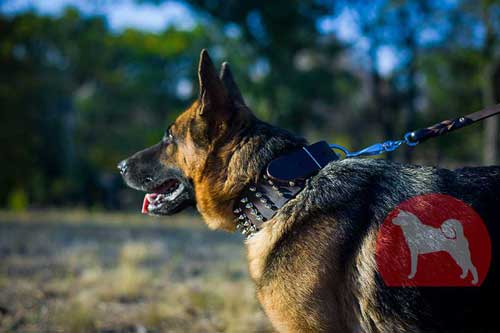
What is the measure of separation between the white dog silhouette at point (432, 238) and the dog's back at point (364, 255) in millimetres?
113

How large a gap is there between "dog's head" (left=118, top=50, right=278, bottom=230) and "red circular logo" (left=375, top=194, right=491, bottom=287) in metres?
0.94

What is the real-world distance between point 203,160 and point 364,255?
1.31m

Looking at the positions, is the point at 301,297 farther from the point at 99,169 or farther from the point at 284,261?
the point at 99,169

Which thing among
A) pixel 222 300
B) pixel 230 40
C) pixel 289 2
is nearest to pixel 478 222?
pixel 222 300

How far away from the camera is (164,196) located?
365cm

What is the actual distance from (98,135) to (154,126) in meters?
3.46

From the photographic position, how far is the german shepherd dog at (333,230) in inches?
93.7

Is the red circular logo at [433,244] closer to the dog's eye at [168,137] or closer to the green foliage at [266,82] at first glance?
the dog's eye at [168,137]

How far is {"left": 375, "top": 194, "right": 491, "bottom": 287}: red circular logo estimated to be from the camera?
2.37 metres

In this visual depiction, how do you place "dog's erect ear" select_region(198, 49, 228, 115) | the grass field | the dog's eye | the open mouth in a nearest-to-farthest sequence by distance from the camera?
"dog's erect ear" select_region(198, 49, 228, 115) → the open mouth → the dog's eye → the grass field

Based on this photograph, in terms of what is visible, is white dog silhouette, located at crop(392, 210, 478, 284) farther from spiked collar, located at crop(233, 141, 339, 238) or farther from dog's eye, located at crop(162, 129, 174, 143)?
dog's eye, located at crop(162, 129, 174, 143)

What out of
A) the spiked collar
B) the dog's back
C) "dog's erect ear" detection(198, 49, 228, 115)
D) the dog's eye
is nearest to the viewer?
the dog's back

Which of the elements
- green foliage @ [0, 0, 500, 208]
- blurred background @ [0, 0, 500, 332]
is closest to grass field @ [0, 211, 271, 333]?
blurred background @ [0, 0, 500, 332]

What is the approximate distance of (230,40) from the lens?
17.5 m
